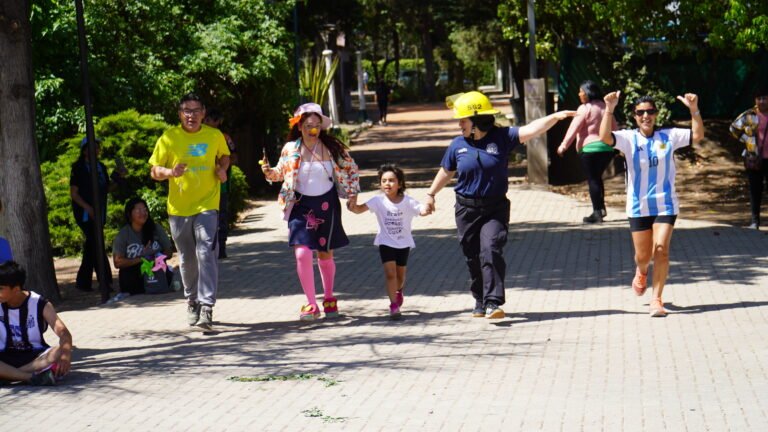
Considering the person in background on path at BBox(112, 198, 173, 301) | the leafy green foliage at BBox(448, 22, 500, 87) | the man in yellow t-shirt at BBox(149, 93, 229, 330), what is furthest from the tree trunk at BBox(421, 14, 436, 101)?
the man in yellow t-shirt at BBox(149, 93, 229, 330)

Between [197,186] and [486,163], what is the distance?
2.23 metres

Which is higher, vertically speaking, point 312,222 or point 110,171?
point 110,171

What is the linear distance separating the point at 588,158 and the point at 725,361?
24.7 ft

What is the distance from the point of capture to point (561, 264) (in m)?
12.2

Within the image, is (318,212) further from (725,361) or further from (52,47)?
(52,47)

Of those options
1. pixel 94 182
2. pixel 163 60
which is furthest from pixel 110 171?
pixel 163 60

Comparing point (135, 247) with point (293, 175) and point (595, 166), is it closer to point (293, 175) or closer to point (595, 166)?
point (293, 175)

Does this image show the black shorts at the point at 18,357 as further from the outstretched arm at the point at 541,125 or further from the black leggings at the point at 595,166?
the black leggings at the point at 595,166

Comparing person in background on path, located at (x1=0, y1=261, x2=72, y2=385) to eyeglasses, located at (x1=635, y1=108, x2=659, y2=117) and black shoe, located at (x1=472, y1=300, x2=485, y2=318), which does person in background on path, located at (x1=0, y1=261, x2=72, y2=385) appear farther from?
eyeglasses, located at (x1=635, y1=108, x2=659, y2=117)

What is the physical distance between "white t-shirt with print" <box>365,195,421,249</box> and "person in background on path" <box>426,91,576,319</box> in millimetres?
296

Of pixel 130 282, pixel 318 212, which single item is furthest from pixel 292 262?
pixel 318 212

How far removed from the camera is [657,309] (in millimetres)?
9133

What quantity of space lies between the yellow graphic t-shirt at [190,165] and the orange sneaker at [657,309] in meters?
3.44

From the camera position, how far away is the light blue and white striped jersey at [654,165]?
9.14 metres
